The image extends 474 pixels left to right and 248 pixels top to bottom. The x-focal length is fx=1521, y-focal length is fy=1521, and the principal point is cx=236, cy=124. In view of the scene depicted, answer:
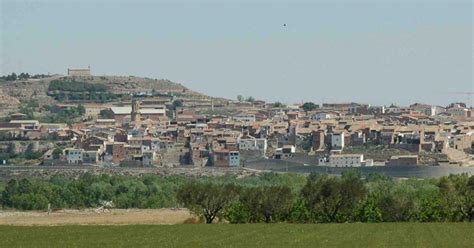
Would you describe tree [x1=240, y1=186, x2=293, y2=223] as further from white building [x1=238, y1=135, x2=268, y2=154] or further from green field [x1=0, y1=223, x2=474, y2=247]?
white building [x1=238, y1=135, x2=268, y2=154]

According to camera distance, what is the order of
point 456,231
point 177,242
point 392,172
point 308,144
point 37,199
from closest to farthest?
point 177,242, point 456,231, point 37,199, point 392,172, point 308,144

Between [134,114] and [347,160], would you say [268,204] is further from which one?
[134,114]

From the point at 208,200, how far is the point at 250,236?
20.0 meters

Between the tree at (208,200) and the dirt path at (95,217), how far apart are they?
1255 millimetres

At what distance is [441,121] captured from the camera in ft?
569

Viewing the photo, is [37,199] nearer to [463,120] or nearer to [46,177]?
[46,177]

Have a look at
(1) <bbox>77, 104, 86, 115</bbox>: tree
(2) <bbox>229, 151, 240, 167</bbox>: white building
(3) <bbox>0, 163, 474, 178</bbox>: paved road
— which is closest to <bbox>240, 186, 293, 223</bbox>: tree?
(3) <bbox>0, 163, 474, 178</bbox>: paved road

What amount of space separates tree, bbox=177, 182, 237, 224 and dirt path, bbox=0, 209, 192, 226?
49.4 inches

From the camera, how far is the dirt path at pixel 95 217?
2677 inches

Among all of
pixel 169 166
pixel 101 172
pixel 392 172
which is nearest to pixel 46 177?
pixel 101 172

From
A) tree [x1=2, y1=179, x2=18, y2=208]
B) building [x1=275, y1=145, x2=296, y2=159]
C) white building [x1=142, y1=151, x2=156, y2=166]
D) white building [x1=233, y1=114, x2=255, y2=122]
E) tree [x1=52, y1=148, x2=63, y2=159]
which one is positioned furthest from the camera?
white building [x1=233, y1=114, x2=255, y2=122]

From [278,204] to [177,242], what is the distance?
22.4m

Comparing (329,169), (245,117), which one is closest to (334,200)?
(329,169)

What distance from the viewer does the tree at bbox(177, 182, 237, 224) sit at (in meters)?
64.6
